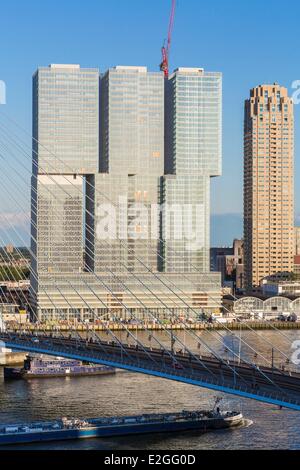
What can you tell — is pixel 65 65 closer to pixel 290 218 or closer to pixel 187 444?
pixel 290 218

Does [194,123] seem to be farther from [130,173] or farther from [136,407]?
[136,407]

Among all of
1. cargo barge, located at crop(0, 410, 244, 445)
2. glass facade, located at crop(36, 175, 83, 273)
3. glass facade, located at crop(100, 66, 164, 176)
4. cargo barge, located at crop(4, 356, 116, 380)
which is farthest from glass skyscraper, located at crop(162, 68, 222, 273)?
cargo barge, located at crop(0, 410, 244, 445)

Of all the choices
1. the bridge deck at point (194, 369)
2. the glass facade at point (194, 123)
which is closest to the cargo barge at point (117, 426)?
the bridge deck at point (194, 369)

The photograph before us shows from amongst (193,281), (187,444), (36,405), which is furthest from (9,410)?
(193,281)

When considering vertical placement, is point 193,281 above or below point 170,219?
below

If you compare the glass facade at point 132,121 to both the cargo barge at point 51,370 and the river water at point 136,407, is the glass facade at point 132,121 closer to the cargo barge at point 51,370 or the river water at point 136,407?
the cargo barge at point 51,370

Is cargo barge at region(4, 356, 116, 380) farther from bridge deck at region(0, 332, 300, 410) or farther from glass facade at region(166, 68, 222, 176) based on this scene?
glass facade at region(166, 68, 222, 176)
